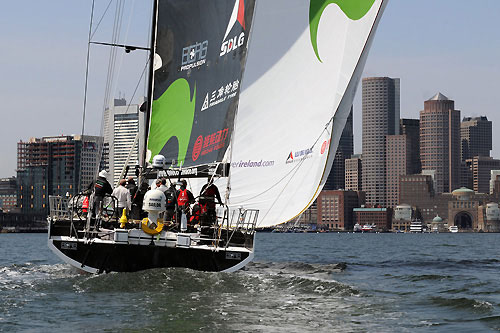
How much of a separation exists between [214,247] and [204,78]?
502cm

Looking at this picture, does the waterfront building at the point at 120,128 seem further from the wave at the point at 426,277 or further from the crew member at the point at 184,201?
the wave at the point at 426,277

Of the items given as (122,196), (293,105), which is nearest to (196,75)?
(122,196)

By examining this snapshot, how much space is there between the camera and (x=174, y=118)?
21109 millimetres

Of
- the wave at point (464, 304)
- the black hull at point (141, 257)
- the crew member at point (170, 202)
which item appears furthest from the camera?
the crew member at point (170, 202)

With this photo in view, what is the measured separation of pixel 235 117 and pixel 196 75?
6.47 feet

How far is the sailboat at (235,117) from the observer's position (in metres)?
17.8

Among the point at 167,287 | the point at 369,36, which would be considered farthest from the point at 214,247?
the point at 369,36

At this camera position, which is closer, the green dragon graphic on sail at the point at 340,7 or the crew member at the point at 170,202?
the crew member at the point at 170,202

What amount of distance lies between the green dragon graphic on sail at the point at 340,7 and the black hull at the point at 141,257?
31.1ft

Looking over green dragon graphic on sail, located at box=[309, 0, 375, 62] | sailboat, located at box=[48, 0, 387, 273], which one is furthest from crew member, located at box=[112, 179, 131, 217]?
green dragon graphic on sail, located at box=[309, 0, 375, 62]

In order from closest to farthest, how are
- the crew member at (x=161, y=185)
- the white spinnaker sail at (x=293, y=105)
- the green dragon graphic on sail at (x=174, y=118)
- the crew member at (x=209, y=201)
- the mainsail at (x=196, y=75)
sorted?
the crew member at (x=161, y=185) → the crew member at (x=209, y=201) → the mainsail at (x=196, y=75) → the green dragon graphic on sail at (x=174, y=118) → the white spinnaker sail at (x=293, y=105)

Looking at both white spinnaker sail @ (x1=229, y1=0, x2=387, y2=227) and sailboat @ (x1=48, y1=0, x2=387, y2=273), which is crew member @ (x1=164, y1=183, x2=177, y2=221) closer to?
sailboat @ (x1=48, y1=0, x2=387, y2=273)

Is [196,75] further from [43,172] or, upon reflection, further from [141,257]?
[43,172]

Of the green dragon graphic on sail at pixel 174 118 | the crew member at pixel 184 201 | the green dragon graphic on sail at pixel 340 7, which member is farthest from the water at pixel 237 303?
the green dragon graphic on sail at pixel 340 7
